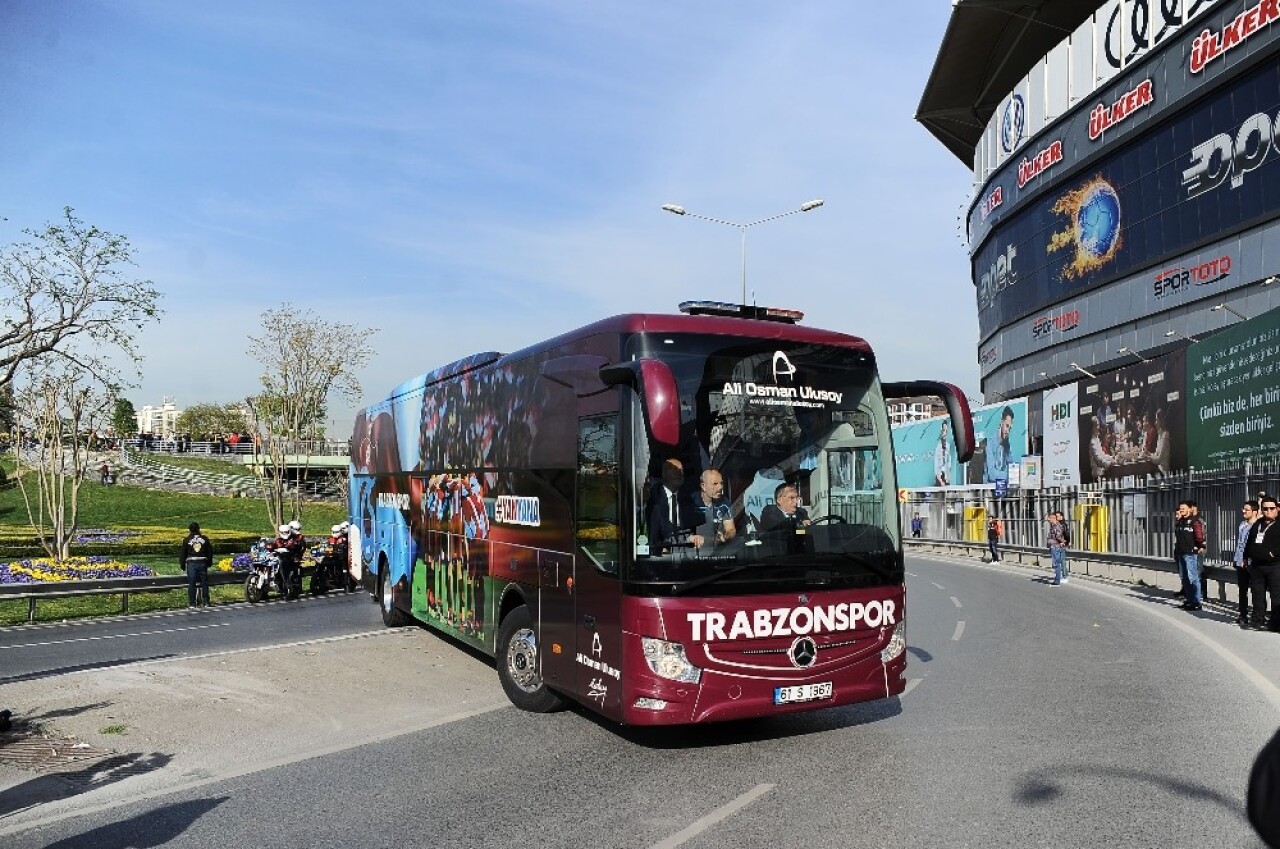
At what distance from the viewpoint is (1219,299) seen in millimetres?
41688

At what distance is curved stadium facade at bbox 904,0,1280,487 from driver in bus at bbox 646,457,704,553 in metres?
22.5

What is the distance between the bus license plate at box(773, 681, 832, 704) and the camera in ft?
24.7

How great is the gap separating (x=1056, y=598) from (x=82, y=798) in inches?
757

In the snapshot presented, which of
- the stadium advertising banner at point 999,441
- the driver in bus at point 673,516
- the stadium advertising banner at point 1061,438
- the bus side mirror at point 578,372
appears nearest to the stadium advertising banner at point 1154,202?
the stadium advertising banner at point 999,441

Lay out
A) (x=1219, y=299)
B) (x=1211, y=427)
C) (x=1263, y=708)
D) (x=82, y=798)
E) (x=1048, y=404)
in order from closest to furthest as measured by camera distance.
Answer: (x=82, y=798) < (x=1263, y=708) < (x=1211, y=427) < (x=1219, y=299) < (x=1048, y=404)

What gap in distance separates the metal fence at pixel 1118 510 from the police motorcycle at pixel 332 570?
18.3 m

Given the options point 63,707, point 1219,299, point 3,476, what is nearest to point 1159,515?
point 1219,299

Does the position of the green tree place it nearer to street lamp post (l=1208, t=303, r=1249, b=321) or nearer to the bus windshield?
the bus windshield

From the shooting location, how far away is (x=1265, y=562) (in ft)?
49.4

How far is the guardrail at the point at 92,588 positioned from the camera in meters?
17.6

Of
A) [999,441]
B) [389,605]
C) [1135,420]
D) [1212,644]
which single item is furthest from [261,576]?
[999,441]

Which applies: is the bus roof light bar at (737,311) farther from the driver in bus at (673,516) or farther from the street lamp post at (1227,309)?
the street lamp post at (1227,309)

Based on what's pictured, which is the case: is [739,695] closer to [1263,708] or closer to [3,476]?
[1263,708]

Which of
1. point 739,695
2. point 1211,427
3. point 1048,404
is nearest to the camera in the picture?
point 739,695
